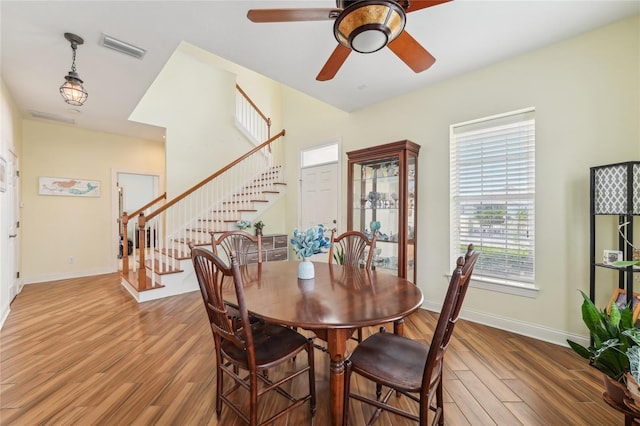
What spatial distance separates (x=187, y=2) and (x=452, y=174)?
2.99 meters

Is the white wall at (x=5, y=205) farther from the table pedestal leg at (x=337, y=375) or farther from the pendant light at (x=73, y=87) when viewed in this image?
the table pedestal leg at (x=337, y=375)

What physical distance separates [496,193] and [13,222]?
611 cm

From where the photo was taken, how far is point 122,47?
2.52 metres

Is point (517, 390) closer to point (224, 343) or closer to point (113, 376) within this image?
point (224, 343)

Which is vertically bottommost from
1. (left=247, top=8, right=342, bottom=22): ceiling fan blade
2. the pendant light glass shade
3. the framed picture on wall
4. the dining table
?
the dining table

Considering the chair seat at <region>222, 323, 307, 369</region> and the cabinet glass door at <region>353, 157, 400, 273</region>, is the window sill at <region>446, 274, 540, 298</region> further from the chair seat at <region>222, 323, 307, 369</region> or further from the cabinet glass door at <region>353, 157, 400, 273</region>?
the chair seat at <region>222, 323, 307, 369</region>

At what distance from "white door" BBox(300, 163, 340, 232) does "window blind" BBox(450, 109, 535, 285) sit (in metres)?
1.78

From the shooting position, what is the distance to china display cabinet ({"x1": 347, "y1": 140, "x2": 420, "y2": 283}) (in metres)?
3.20

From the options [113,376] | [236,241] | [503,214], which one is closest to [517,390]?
[503,214]

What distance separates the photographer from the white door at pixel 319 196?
4355mm

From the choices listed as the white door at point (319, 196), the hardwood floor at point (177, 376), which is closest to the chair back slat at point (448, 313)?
the hardwood floor at point (177, 376)

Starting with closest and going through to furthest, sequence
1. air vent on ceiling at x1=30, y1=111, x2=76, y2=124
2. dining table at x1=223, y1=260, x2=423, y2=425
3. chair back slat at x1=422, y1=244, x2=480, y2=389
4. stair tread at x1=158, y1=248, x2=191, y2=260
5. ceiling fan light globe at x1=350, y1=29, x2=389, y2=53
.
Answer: chair back slat at x1=422, y1=244, x2=480, y2=389 < dining table at x1=223, y1=260, x2=423, y2=425 < ceiling fan light globe at x1=350, y1=29, x2=389, y2=53 < stair tread at x1=158, y1=248, x2=191, y2=260 < air vent on ceiling at x1=30, y1=111, x2=76, y2=124

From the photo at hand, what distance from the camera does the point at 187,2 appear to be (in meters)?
1.97

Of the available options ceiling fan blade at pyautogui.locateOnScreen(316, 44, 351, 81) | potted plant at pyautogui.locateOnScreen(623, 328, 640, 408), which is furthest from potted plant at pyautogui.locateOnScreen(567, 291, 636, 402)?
ceiling fan blade at pyautogui.locateOnScreen(316, 44, 351, 81)
